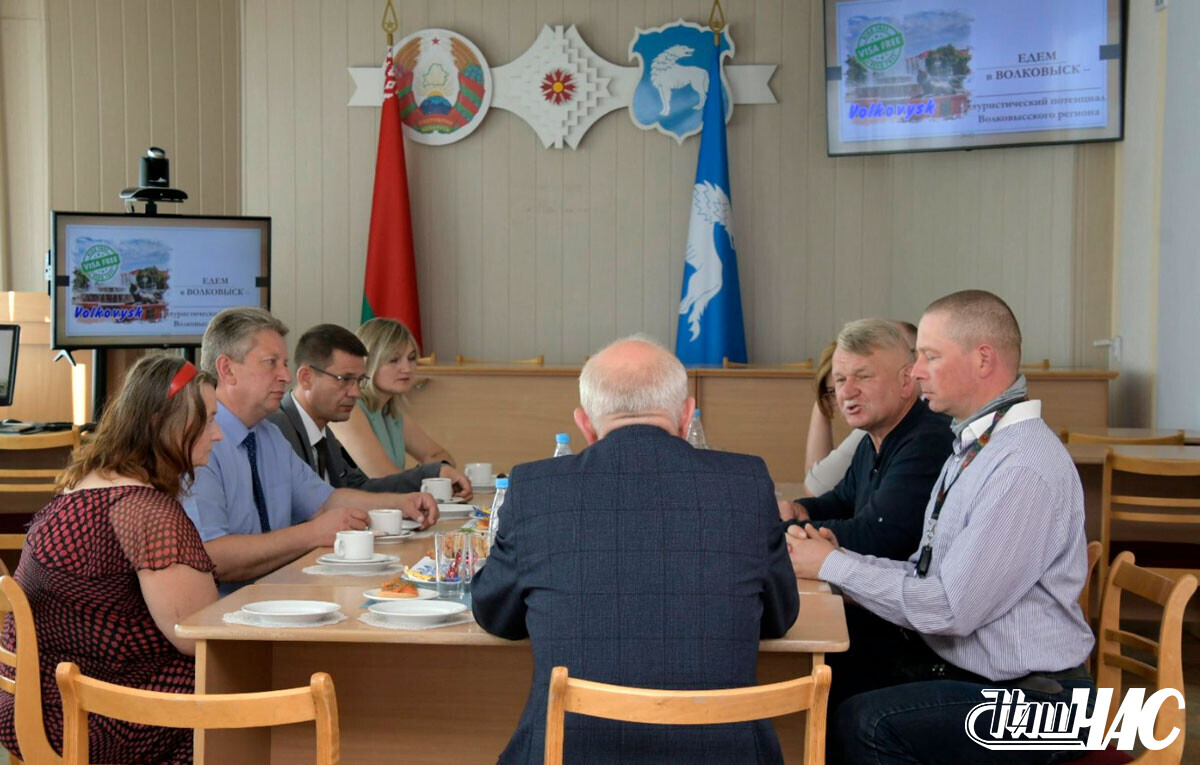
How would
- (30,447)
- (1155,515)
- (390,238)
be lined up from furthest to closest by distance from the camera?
Result: 1. (390,238)
2. (30,447)
3. (1155,515)

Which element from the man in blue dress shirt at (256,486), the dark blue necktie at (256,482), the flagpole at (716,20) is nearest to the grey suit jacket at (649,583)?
the man in blue dress shirt at (256,486)

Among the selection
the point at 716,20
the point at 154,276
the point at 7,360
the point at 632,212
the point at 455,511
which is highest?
the point at 716,20

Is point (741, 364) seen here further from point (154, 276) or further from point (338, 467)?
point (338, 467)

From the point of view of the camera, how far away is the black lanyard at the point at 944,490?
7.65ft

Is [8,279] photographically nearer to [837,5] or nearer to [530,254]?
[530,254]

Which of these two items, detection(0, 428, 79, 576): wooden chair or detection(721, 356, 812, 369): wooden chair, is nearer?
detection(0, 428, 79, 576): wooden chair

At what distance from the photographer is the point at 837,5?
6680 mm

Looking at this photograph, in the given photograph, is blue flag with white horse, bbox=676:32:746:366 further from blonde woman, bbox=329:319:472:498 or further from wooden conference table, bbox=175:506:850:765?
wooden conference table, bbox=175:506:850:765

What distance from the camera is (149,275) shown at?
18.9 ft

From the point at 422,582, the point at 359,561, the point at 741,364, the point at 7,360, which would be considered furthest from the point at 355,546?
the point at 741,364

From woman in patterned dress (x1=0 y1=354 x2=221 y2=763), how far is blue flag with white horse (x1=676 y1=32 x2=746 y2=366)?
4827mm

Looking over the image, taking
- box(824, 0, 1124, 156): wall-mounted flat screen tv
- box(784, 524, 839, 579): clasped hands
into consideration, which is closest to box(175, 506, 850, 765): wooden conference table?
box(784, 524, 839, 579): clasped hands

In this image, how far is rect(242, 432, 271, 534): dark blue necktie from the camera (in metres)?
3.02

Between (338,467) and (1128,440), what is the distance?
9.79 ft
